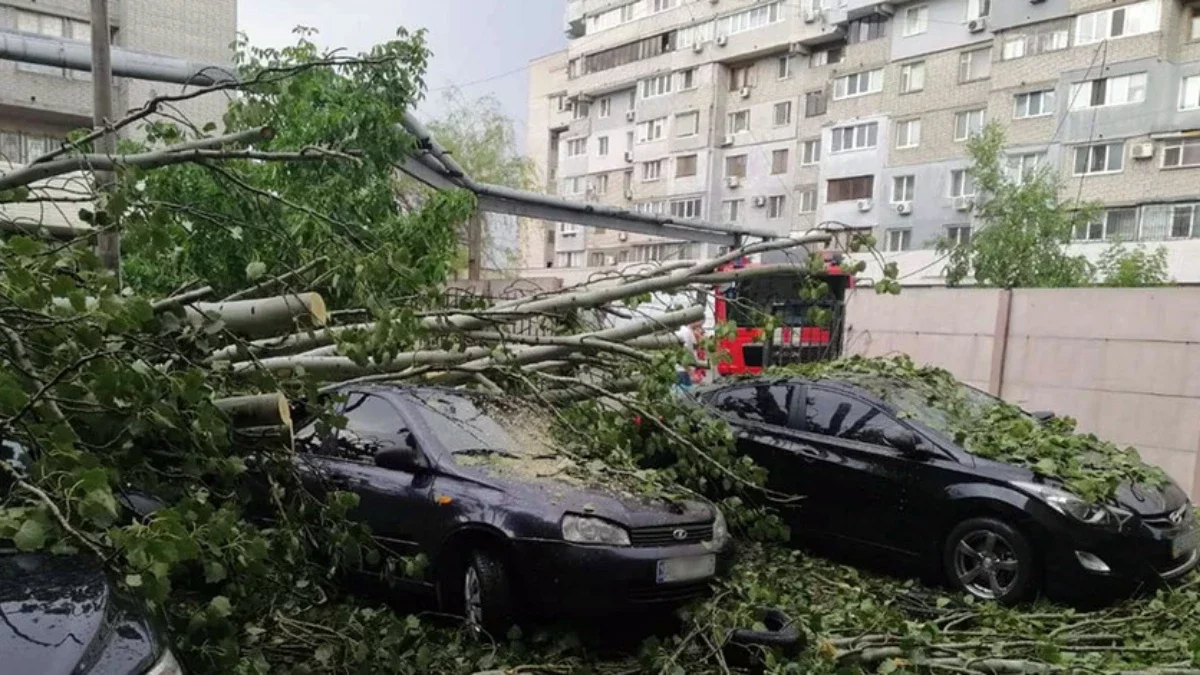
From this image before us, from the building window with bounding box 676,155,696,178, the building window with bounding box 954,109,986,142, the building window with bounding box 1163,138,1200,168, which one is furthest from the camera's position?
the building window with bounding box 676,155,696,178

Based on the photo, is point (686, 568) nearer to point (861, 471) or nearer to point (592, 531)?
point (592, 531)

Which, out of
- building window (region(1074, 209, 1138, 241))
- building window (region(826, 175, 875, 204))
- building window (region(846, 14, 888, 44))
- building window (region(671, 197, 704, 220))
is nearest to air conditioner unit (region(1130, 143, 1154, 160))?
building window (region(1074, 209, 1138, 241))

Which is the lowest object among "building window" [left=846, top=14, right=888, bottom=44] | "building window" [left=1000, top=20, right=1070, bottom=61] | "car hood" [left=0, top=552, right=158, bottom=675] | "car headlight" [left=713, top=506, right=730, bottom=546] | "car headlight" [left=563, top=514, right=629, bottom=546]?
"car headlight" [left=713, top=506, right=730, bottom=546]

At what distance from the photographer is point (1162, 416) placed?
30.5ft

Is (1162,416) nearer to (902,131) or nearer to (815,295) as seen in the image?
(815,295)

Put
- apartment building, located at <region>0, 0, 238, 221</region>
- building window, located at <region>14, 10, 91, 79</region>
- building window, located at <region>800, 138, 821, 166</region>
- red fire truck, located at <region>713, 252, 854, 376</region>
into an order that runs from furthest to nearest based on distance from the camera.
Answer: building window, located at <region>800, 138, 821, 166</region> < building window, located at <region>14, 10, 91, 79</region> < apartment building, located at <region>0, 0, 238, 221</region> < red fire truck, located at <region>713, 252, 854, 376</region>

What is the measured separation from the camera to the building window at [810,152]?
37344 millimetres

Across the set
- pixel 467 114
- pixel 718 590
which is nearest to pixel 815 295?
pixel 718 590

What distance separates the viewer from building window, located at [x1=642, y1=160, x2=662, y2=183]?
43812mm

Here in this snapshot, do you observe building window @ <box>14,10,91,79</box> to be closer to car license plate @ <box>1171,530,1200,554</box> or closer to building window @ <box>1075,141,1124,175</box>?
car license plate @ <box>1171,530,1200,554</box>

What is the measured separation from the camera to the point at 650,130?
4434 cm

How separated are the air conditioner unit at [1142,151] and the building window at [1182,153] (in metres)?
0.37

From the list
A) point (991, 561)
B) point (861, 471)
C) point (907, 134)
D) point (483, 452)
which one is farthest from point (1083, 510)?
point (907, 134)

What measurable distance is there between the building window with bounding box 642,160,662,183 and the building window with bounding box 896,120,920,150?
13.7m
